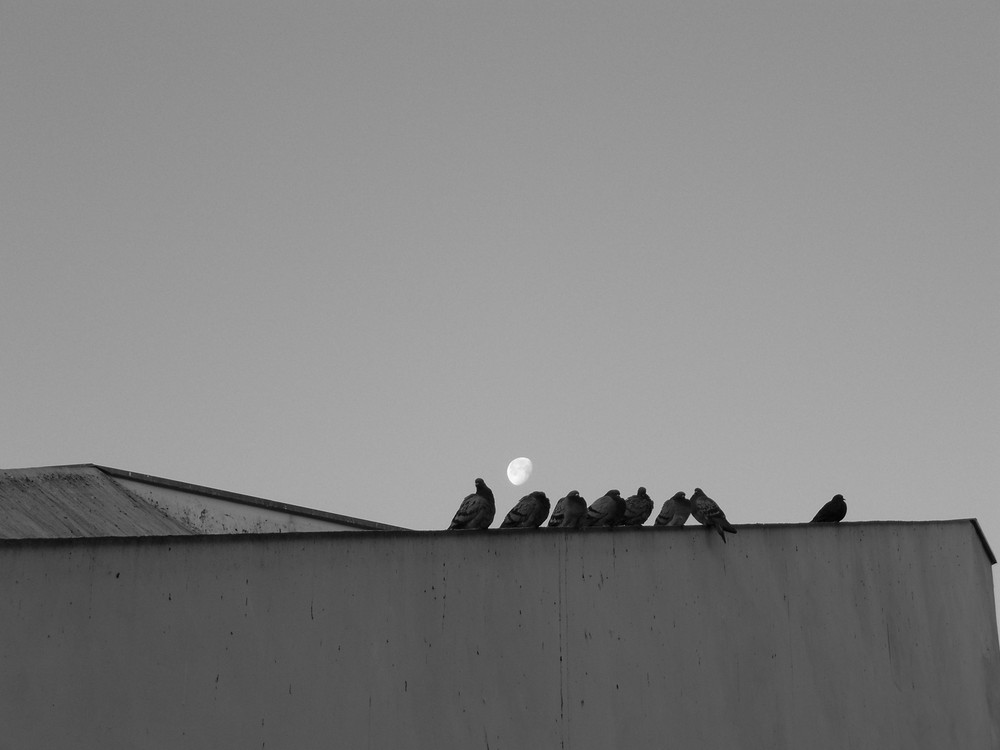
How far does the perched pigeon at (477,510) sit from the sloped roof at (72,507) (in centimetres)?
462

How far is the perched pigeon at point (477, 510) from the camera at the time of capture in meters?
14.5

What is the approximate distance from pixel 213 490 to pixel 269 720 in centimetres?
953

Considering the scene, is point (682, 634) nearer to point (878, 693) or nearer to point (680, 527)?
point (680, 527)

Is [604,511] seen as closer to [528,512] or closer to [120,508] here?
[528,512]

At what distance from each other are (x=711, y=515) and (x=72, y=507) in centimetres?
901

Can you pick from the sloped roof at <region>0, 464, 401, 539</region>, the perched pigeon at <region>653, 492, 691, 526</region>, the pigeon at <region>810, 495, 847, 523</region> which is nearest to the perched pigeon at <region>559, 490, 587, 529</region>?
the perched pigeon at <region>653, 492, 691, 526</region>

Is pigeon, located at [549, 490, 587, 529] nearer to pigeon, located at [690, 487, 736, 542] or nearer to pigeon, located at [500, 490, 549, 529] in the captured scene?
pigeon, located at [500, 490, 549, 529]

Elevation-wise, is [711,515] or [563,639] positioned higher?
[711,515]

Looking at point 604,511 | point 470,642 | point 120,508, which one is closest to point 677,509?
point 604,511

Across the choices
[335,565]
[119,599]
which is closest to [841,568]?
[335,565]

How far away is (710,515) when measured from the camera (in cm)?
1377

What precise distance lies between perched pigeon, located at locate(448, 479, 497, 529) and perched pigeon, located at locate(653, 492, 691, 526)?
232 centimetres

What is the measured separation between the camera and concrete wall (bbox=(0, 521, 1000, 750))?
11.1 metres

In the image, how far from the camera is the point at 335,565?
11961mm
